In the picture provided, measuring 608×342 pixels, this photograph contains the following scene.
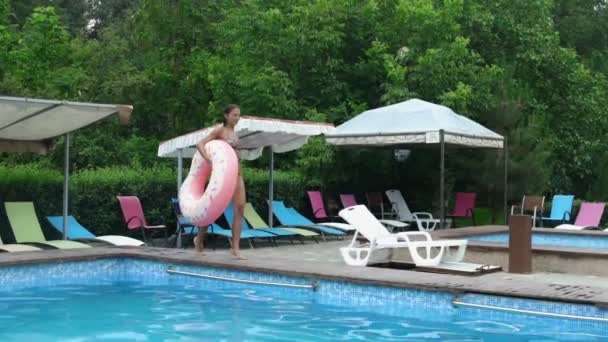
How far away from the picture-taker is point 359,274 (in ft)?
27.2

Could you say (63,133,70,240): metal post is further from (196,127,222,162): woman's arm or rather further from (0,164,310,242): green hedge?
(196,127,222,162): woman's arm

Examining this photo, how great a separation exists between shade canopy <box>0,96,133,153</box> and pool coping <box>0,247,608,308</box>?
6.06 feet

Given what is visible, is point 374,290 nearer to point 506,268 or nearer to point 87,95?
point 506,268

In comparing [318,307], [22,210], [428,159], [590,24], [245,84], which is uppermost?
[590,24]

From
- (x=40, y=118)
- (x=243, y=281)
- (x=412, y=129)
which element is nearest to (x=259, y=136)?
(x=412, y=129)

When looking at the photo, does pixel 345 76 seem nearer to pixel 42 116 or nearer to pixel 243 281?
pixel 42 116

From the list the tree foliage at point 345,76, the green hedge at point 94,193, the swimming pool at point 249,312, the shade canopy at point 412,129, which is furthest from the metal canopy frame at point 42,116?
the tree foliage at point 345,76

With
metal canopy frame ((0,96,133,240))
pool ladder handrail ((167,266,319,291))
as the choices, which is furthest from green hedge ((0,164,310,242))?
pool ladder handrail ((167,266,319,291))

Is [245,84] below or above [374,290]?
above

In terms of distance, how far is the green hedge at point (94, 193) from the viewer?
40.5ft

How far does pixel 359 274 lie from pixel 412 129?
527 cm

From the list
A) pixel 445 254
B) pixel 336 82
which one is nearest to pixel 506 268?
pixel 445 254

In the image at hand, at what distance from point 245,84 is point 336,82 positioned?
209 centimetres

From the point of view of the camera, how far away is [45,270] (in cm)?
931
